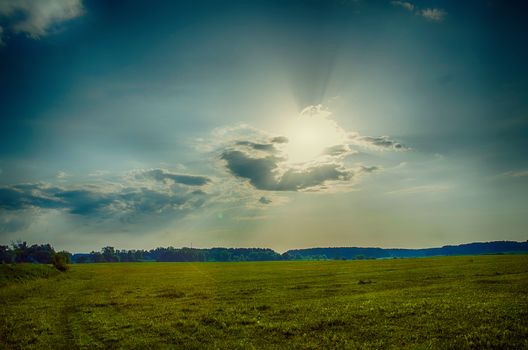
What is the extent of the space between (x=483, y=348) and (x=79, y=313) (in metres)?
32.0

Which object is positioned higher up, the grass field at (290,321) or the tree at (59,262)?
the tree at (59,262)

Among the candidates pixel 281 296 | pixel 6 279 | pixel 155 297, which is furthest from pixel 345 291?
pixel 6 279

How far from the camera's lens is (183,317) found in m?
28.2

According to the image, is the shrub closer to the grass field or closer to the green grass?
the green grass

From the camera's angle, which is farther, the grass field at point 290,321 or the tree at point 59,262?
the tree at point 59,262

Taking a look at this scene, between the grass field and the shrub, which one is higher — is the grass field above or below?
below

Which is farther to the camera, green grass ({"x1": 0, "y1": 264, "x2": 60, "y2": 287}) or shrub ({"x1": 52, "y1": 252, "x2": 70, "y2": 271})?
shrub ({"x1": 52, "y1": 252, "x2": 70, "y2": 271})

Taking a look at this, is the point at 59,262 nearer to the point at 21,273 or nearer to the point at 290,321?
the point at 21,273

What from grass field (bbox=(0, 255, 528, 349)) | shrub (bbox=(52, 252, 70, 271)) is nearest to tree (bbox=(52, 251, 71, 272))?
shrub (bbox=(52, 252, 70, 271))

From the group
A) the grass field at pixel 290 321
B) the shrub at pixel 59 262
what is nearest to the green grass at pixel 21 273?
the shrub at pixel 59 262

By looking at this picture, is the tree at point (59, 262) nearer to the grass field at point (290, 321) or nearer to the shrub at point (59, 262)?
the shrub at point (59, 262)

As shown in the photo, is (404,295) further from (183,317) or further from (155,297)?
(155,297)

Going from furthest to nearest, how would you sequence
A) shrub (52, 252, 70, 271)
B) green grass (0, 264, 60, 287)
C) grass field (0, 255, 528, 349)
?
shrub (52, 252, 70, 271) < green grass (0, 264, 60, 287) < grass field (0, 255, 528, 349)

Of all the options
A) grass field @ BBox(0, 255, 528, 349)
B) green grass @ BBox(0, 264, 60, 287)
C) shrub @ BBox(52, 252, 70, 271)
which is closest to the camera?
grass field @ BBox(0, 255, 528, 349)
